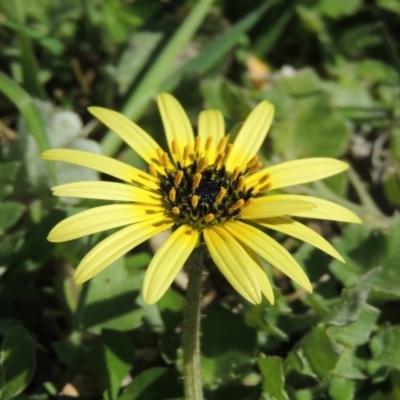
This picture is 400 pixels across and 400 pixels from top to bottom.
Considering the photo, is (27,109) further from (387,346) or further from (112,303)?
(387,346)

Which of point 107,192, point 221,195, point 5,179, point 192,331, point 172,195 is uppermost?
point 5,179

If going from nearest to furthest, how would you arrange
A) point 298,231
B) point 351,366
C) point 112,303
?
point 298,231
point 351,366
point 112,303

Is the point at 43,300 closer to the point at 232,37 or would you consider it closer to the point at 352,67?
the point at 232,37

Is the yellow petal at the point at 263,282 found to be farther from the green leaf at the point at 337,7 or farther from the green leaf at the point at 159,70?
the green leaf at the point at 337,7

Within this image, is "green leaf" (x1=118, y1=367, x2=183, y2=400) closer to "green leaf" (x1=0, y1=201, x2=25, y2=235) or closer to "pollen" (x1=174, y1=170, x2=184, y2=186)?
"pollen" (x1=174, y1=170, x2=184, y2=186)

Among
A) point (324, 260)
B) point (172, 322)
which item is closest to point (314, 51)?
point (324, 260)

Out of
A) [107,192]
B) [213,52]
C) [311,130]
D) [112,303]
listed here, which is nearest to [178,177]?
[107,192]

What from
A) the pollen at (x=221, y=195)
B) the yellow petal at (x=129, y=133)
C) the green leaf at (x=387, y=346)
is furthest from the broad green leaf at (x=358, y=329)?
the yellow petal at (x=129, y=133)
